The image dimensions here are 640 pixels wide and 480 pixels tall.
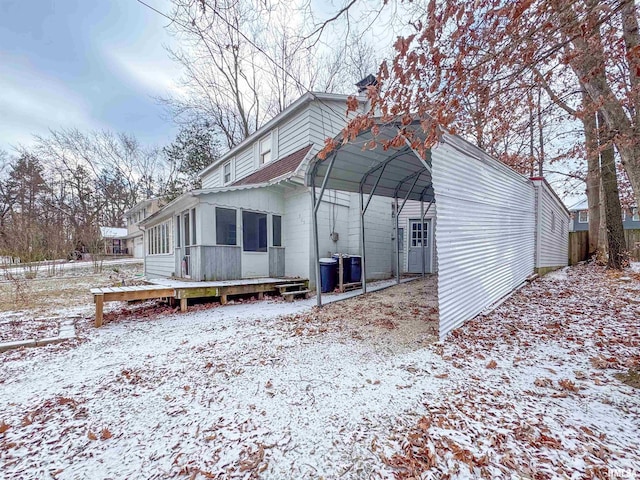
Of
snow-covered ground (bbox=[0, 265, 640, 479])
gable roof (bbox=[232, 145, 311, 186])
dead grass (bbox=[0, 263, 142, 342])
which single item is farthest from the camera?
gable roof (bbox=[232, 145, 311, 186])

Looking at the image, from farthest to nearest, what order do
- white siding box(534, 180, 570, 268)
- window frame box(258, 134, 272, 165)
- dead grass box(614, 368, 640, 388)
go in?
window frame box(258, 134, 272, 165) < white siding box(534, 180, 570, 268) < dead grass box(614, 368, 640, 388)

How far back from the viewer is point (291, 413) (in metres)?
2.27

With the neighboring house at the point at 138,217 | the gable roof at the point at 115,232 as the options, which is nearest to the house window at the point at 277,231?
the neighboring house at the point at 138,217

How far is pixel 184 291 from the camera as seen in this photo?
6.02 meters

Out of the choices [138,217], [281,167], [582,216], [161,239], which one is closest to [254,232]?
[281,167]

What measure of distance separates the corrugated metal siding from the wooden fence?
919 centimetres

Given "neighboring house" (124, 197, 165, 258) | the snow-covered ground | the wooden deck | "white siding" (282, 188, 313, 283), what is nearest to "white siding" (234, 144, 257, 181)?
"white siding" (282, 188, 313, 283)

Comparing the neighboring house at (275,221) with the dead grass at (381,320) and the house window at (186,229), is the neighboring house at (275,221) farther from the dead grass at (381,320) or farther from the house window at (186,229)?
the dead grass at (381,320)

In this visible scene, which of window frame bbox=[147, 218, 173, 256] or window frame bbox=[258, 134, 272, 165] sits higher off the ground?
window frame bbox=[258, 134, 272, 165]

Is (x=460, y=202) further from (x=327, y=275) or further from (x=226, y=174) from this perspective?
(x=226, y=174)

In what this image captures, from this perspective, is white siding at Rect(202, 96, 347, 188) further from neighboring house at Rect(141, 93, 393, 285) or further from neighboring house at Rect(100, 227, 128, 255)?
neighboring house at Rect(100, 227, 128, 255)

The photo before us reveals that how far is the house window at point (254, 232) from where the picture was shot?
7957 mm

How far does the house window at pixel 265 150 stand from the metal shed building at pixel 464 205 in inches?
189

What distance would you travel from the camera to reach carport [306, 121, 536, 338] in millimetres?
3762
